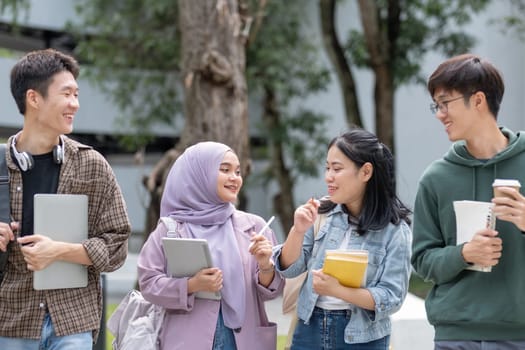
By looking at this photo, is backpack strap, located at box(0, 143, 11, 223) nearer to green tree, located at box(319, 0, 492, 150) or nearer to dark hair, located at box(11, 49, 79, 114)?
dark hair, located at box(11, 49, 79, 114)

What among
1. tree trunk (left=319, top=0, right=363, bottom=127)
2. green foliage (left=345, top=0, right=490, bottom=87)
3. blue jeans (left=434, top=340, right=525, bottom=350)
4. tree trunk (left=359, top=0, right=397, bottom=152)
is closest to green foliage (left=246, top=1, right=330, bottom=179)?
tree trunk (left=319, top=0, right=363, bottom=127)

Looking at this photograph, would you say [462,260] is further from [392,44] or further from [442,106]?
[392,44]

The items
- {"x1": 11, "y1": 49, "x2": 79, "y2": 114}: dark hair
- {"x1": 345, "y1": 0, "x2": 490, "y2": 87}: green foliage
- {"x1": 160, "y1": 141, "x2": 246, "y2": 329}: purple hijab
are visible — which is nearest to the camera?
{"x1": 11, "y1": 49, "x2": 79, "y2": 114}: dark hair

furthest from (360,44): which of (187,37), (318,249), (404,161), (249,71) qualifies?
(318,249)

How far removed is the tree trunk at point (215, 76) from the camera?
8430mm

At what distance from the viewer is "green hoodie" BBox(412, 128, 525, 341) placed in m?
3.25

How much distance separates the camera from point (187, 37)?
28.5ft

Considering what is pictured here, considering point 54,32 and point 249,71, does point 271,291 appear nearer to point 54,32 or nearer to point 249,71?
point 249,71

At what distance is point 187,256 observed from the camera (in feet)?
12.1

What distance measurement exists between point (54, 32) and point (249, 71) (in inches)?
310

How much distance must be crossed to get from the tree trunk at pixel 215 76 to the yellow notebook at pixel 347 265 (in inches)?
190

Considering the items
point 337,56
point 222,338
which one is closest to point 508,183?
point 222,338

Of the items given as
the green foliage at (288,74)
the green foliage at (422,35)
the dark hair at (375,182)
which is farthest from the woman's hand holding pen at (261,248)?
the green foliage at (422,35)

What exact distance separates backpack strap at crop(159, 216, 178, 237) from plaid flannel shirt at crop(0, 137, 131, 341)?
19 centimetres
